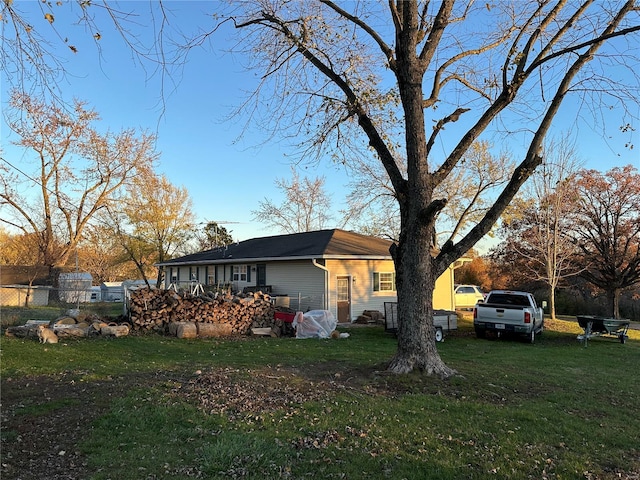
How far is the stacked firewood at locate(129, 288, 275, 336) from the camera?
1586 centimetres

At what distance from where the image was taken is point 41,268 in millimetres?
Answer: 32531

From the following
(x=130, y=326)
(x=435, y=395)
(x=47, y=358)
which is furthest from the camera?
(x=130, y=326)

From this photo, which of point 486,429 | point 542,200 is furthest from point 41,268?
point 486,429

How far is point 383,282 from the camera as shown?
70.3 feet

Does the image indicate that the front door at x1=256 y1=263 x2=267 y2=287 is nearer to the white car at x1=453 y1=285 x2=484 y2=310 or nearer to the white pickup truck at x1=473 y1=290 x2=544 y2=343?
the white pickup truck at x1=473 y1=290 x2=544 y2=343

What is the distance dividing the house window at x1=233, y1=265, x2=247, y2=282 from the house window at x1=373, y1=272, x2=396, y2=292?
6.91 metres

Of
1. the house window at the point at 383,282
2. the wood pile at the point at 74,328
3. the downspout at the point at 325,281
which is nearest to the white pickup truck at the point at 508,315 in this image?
the house window at the point at 383,282

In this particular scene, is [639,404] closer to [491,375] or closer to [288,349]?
[491,375]

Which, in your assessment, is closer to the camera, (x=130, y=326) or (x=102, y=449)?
(x=102, y=449)

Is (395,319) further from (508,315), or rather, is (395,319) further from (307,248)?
(307,248)

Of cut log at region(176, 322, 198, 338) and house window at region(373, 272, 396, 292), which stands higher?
house window at region(373, 272, 396, 292)

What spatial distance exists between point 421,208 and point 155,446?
5.54 metres

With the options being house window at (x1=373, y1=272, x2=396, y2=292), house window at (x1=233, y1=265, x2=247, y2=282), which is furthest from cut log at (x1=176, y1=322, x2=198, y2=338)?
house window at (x1=373, y1=272, x2=396, y2=292)

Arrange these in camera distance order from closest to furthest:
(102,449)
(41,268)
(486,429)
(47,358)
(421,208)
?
(102,449)
(486,429)
(421,208)
(47,358)
(41,268)
